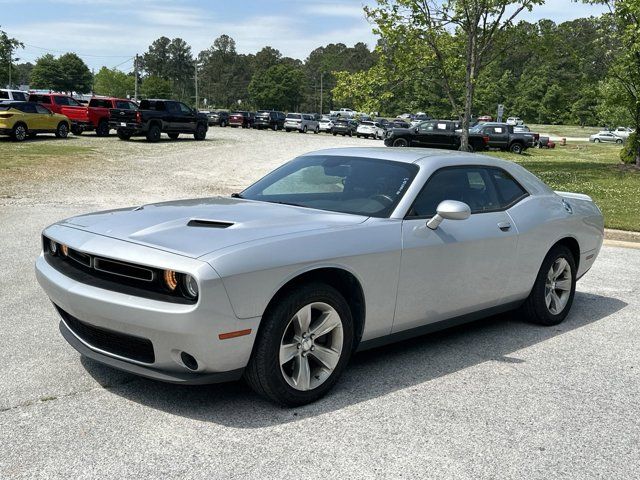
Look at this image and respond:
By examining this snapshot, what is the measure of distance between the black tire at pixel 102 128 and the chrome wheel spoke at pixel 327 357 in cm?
3136

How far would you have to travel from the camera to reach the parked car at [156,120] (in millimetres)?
30562

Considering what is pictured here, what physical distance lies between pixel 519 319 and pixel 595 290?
188 cm

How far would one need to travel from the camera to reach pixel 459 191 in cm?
506

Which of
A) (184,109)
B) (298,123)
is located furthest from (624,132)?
(184,109)

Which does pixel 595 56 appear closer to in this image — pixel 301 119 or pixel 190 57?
pixel 301 119

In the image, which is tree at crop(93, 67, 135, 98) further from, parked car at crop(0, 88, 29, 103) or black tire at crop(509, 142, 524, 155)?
black tire at crop(509, 142, 524, 155)

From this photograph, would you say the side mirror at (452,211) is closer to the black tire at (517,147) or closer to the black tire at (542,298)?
the black tire at (542,298)

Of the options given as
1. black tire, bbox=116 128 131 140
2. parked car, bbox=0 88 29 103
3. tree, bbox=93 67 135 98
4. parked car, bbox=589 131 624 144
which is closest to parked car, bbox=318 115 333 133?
black tire, bbox=116 128 131 140

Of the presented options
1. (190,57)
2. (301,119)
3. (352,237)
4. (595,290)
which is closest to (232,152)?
(595,290)

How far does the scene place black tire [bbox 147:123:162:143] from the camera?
31203 millimetres

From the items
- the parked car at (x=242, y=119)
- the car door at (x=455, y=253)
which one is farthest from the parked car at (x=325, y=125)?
the car door at (x=455, y=253)

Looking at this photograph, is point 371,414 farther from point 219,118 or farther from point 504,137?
point 219,118

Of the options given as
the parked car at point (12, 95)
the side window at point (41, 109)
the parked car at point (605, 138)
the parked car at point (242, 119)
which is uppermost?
the parked car at point (12, 95)

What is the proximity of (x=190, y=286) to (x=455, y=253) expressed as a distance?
201 centimetres
